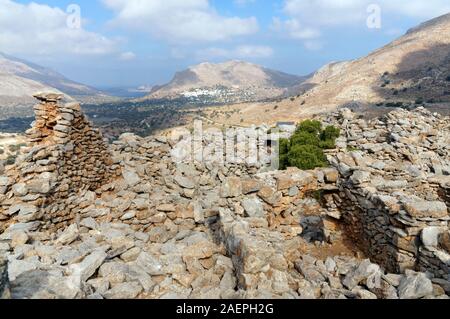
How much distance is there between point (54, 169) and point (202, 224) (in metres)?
4.37

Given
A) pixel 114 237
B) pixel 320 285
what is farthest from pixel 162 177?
pixel 320 285

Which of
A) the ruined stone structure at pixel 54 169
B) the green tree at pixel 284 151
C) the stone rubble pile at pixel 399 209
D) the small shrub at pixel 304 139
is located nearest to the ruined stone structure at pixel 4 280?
the ruined stone structure at pixel 54 169

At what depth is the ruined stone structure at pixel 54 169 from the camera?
8.89 m

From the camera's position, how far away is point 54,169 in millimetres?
9586

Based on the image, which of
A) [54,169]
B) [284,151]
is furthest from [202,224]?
[284,151]

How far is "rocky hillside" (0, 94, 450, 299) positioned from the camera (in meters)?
5.64

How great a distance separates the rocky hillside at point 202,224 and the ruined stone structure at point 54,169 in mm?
32

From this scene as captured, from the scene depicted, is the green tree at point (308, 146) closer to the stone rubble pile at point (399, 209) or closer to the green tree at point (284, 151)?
the green tree at point (284, 151)

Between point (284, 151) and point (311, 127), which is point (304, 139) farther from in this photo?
point (311, 127)

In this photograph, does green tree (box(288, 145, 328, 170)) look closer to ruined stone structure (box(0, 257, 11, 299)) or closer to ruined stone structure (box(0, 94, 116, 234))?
ruined stone structure (box(0, 94, 116, 234))

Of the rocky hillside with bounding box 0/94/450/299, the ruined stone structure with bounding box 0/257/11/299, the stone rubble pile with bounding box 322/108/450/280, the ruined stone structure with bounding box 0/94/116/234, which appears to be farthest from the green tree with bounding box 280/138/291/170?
the ruined stone structure with bounding box 0/257/11/299

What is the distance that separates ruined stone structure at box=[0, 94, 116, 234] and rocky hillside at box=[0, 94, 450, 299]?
1.3 inches
